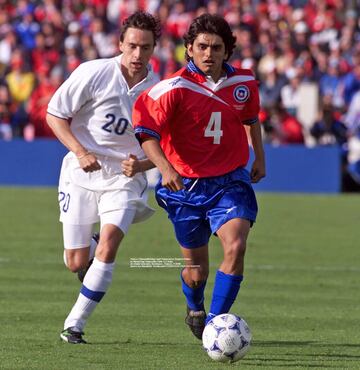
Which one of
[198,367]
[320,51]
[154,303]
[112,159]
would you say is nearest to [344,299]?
[154,303]

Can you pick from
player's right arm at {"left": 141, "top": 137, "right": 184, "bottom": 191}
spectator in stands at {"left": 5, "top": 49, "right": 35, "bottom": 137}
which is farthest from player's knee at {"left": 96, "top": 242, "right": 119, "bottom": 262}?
spectator in stands at {"left": 5, "top": 49, "right": 35, "bottom": 137}

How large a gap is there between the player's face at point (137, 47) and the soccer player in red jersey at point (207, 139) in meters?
0.42

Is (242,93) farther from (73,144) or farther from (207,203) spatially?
(73,144)

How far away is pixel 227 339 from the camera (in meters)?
8.04

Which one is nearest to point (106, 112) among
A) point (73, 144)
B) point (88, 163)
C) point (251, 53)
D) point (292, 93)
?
point (73, 144)

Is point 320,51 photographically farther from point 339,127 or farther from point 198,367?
point 198,367

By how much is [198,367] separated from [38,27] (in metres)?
24.8

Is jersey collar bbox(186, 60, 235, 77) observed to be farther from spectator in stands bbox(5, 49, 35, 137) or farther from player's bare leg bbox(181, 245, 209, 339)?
spectator in stands bbox(5, 49, 35, 137)

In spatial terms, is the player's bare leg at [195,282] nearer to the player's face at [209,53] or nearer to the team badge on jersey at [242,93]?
the team badge on jersey at [242,93]

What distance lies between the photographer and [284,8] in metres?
30.9

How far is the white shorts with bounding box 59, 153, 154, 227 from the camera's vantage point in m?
9.35

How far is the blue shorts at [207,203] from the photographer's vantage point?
8617 millimetres

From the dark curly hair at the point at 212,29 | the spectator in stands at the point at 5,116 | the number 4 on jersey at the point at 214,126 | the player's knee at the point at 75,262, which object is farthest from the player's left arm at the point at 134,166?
the spectator in stands at the point at 5,116

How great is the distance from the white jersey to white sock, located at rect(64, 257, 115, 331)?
92 centimetres
